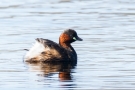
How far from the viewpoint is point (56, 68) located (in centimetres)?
1466

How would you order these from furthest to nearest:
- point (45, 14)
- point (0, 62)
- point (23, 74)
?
point (45, 14), point (0, 62), point (23, 74)

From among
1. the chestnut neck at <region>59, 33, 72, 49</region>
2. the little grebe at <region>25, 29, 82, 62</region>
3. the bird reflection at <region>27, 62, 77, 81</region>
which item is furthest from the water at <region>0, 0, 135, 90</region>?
the chestnut neck at <region>59, 33, 72, 49</region>

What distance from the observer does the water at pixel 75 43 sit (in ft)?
42.1

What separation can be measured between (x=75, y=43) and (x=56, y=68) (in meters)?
3.43

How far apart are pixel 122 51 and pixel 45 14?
7.30 metres

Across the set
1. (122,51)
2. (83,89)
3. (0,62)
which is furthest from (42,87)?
(122,51)

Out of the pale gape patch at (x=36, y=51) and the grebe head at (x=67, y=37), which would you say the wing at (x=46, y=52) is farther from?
the grebe head at (x=67, y=37)

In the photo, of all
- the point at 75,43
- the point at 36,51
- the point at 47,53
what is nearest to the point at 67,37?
the point at 47,53

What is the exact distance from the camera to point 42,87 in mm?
12156

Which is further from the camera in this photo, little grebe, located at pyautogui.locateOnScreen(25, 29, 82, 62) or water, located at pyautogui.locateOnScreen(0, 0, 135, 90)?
little grebe, located at pyautogui.locateOnScreen(25, 29, 82, 62)

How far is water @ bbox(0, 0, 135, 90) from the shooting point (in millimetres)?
12828

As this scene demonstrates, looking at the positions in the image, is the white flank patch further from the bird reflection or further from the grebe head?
the grebe head

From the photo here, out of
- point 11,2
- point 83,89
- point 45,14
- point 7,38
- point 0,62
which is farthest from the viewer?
point 11,2

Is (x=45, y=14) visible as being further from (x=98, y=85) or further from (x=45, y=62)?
(x=98, y=85)
